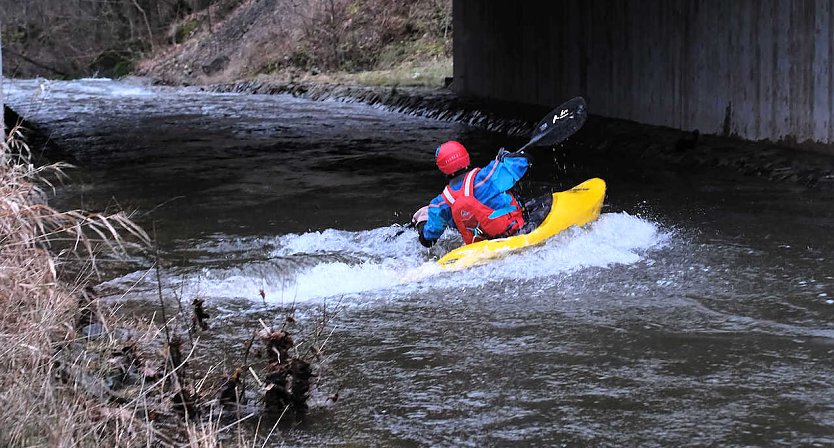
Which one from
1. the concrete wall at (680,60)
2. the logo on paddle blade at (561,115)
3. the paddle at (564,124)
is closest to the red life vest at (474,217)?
the paddle at (564,124)

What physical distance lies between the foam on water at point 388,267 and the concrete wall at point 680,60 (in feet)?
12.8

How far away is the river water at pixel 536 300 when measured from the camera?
441 cm

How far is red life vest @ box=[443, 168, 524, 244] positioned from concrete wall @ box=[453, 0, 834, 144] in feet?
16.4

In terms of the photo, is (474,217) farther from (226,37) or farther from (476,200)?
(226,37)

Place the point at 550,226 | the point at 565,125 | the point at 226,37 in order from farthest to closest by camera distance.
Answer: the point at 226,37 < the point at 565,125 < the point at 550,226

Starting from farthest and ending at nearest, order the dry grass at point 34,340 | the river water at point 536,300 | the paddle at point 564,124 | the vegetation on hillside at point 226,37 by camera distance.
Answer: the vegetation on hillside at point 226,37 < the paddle at point 564,124 < the river water at point 536,300 < the dry grass at point 34,340

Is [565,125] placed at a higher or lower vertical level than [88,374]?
higher

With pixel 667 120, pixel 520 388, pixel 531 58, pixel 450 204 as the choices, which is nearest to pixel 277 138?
pixel 531 58

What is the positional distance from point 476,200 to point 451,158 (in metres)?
0.37

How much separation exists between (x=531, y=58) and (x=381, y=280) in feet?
39.7

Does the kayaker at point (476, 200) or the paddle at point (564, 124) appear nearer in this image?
the kayaker at point (476, 200)

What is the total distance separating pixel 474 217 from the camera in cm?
728

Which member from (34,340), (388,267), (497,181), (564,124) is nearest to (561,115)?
(564,124)

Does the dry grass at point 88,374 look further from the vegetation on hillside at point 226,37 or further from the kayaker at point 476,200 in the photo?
the vegetation on hillside at point 226,37
